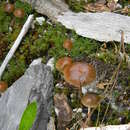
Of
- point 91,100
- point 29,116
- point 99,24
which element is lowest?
point 91,100

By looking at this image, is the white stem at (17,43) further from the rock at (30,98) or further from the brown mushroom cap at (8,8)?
the rock at (30,98)

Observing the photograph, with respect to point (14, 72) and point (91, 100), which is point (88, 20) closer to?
point (14, 72)

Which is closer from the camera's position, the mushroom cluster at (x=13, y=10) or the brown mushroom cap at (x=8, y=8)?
the mushroom cluster at (x=13, y=10)

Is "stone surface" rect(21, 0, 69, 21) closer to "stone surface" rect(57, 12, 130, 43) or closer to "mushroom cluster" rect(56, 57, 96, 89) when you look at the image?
"stone surface" rect(57, 12, 130, 43)

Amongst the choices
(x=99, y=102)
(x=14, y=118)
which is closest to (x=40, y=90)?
→ (x=14, y=118)

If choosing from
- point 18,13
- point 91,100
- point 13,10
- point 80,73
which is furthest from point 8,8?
point 91,100

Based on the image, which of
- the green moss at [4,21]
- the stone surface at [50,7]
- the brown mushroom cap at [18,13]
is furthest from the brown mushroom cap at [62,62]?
the green moss at [4,21]

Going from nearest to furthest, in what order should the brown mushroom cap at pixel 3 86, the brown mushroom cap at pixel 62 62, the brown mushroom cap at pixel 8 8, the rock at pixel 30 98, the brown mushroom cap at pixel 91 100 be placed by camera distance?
the brown mushroom cap at pixel 91 100 → the rock at pixel 30 98 → the brown mushroom cap at pixel 62 62 → the brown mushroom cap at pixel 3 86 → the brown mushroom cap at pixel 8 8
